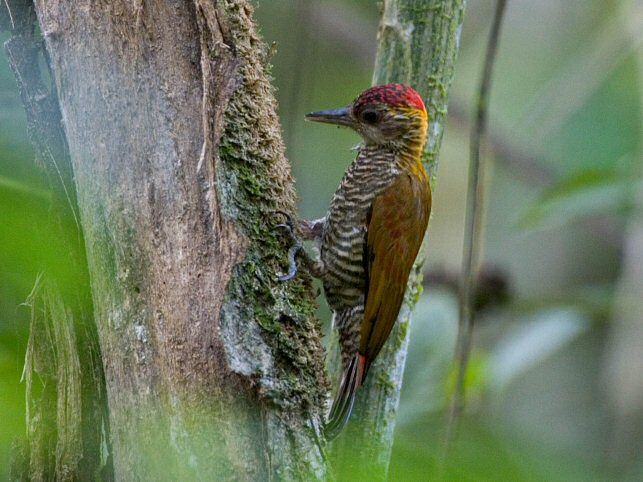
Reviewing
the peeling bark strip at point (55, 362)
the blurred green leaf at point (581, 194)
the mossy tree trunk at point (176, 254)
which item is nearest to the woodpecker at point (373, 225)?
the blurred green leaf at point (581, 194)

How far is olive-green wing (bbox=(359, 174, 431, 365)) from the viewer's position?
94.3 inches

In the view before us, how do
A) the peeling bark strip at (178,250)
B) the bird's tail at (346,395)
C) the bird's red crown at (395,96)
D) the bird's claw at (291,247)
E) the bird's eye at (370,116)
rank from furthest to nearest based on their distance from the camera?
1. the bird's eye at (370,116)
2. the bird's red crown at (395,96)
3. the bird's tail at (346,395)
4. the bird's claw at (291,247)
5. the peeling bark strip at (178,250)

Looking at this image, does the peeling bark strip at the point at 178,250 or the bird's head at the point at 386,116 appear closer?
the peeling bark strip at the point at 178,250

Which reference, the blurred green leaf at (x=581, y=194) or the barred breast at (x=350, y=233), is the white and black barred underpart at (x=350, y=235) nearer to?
the barred breast at (x=350, y=233)

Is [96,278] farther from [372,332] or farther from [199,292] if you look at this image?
[372,332]

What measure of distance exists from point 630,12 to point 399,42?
2571mm

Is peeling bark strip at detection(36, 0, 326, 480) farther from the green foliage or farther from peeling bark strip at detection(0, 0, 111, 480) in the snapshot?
the green foliage

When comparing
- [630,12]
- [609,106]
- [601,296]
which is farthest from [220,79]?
[609,106]

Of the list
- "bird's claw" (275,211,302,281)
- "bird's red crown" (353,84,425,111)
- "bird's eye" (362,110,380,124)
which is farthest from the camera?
"bird's eye" (362,110,380,124)

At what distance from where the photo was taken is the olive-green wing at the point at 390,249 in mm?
2395

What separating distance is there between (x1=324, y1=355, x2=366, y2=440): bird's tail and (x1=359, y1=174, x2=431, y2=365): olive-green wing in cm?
4

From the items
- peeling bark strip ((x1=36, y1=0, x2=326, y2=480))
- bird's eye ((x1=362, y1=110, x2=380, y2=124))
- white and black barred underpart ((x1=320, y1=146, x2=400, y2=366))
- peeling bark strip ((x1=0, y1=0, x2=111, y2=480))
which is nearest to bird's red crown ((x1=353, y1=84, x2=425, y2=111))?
bird's eye ((x1=362, y1=110, x2=380, y2=124))

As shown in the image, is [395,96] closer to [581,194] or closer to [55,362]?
[581,194]

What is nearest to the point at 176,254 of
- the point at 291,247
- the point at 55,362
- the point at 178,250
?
the point at 178,250
